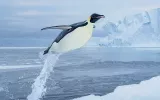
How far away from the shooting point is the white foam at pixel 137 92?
2.69 meters

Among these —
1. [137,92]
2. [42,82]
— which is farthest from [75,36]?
[137,92]

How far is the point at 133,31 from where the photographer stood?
10.6 feet

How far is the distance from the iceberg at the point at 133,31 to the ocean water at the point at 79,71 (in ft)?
0.29

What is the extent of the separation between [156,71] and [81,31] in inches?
49.8

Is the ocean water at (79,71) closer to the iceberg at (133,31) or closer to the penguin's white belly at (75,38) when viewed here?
the iceberg at (133,31)

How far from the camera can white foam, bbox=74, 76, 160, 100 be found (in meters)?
2.69

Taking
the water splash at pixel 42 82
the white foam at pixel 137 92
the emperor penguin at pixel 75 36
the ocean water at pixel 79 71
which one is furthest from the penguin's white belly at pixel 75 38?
the white foam at pixel 137 92

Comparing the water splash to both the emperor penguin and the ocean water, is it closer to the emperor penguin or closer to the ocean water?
the ocean water

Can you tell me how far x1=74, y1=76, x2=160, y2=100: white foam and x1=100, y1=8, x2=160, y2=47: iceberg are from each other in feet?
1.16

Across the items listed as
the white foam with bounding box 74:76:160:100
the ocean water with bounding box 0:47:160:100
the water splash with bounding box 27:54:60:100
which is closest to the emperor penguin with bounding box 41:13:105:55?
the ocean water with bounding box 0:47:160:100

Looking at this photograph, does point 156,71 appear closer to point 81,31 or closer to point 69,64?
point 69,64

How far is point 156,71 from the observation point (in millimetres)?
3074

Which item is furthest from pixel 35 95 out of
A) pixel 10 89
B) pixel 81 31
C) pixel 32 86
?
pixel 81 31

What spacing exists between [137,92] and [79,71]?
50cm
